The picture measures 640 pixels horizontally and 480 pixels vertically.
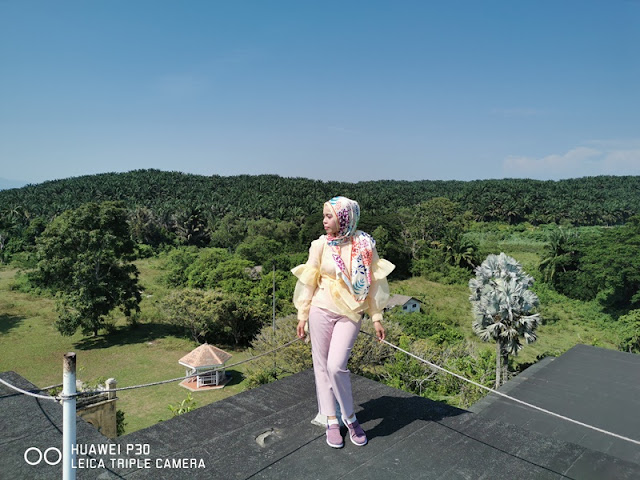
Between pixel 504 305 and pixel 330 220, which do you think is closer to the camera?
pixel 330 220

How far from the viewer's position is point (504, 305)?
13.2 m

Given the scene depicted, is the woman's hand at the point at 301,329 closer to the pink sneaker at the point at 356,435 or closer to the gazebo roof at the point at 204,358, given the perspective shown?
the pink sneaker at the point at 356,435

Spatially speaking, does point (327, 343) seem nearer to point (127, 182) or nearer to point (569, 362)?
point (569, 362)

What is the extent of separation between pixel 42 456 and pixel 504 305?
496 inches

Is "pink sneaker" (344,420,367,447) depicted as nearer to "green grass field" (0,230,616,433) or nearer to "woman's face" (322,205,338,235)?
"woman's face" (322,205,338,235)

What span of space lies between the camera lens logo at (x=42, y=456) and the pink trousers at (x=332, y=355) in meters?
1.75

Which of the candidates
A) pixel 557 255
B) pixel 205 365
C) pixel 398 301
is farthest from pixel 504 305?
pixel 557 255

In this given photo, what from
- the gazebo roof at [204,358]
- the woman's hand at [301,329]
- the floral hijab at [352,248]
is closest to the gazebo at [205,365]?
the gazebo roof at [204,358]

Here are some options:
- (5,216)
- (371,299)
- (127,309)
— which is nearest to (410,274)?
(127,309)

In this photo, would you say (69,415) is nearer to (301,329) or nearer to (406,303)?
(301,329)

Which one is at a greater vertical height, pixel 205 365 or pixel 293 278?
pixel 293 278

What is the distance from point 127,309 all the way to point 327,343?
21.7 meters

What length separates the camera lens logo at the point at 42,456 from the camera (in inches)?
108

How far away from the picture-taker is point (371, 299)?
335 centimetres
